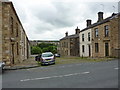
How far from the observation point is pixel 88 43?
3434cm

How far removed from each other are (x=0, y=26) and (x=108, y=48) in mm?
18812

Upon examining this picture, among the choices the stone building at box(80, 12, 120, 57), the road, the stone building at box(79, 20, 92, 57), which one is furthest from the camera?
the stone building at box(79, 20, 92, 57)

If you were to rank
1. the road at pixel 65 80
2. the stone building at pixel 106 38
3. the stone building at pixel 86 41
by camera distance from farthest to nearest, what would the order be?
the stone building at pixel 86 41 → the stone building at pixel 106 38 → the road at pixel 65 80

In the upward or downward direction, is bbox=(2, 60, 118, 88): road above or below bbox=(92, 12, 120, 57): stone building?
below

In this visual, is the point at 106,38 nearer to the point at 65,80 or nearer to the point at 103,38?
the point at 103,38

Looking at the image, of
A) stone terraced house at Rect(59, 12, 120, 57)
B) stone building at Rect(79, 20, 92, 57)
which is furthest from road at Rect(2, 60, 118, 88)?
stone building at Rect(79, 20, 92, 57)

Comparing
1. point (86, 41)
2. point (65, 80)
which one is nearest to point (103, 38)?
point (86, 41)

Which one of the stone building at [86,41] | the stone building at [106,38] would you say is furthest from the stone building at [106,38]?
the stone building at [86,41]

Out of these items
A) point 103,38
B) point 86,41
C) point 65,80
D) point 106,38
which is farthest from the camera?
point 86,41

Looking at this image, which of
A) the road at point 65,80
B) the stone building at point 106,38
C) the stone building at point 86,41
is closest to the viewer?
the road at point 65,80

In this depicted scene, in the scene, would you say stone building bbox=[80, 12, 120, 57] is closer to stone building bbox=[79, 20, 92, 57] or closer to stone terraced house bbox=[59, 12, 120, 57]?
stone terraced house bbox=[59, 12, 120, 57]

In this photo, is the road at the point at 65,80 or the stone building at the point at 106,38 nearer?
the road at the point at 65,80

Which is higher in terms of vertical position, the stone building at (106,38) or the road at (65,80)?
the stone building at (106,38)

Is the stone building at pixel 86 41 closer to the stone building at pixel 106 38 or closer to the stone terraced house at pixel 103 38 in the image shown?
the stone terraced house at pixel 103 38
